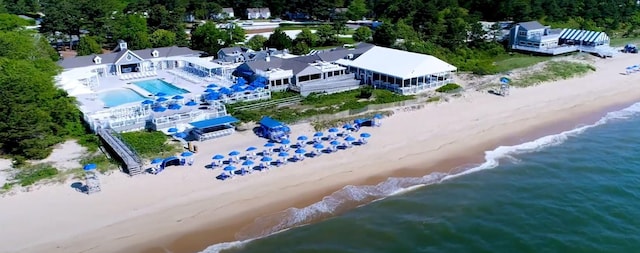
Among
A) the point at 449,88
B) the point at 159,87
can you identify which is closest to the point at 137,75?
the point at 159,87

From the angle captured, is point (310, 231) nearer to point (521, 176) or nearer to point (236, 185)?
point (236, 185)

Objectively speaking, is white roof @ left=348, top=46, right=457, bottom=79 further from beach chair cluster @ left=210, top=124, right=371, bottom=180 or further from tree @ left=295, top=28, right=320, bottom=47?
tree @ left=295, top=28, right=320, bottom=47

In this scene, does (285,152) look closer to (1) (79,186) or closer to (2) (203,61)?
(1) (79,186)

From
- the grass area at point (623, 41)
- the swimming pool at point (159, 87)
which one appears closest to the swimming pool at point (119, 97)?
the swimming pool at point (159, 87)

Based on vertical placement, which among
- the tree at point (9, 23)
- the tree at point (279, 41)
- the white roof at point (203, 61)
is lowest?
the white roof at point (203, 61)

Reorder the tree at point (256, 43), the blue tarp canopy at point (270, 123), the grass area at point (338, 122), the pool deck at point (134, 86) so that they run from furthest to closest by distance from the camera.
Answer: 1. the tree at point (256, 43)
2. the pool deck at point (134, 86)
3. the grass area at point (338, 122)
4. the blue tarp canopy at point (270, 123)

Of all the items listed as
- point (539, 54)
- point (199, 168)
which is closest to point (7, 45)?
point (199, 168)

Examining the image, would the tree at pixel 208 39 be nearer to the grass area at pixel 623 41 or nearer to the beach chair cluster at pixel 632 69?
the beach chair cluster at pixel 632 69

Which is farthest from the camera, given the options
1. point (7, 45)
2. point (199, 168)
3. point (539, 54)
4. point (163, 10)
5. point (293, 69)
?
point (163, 10)
